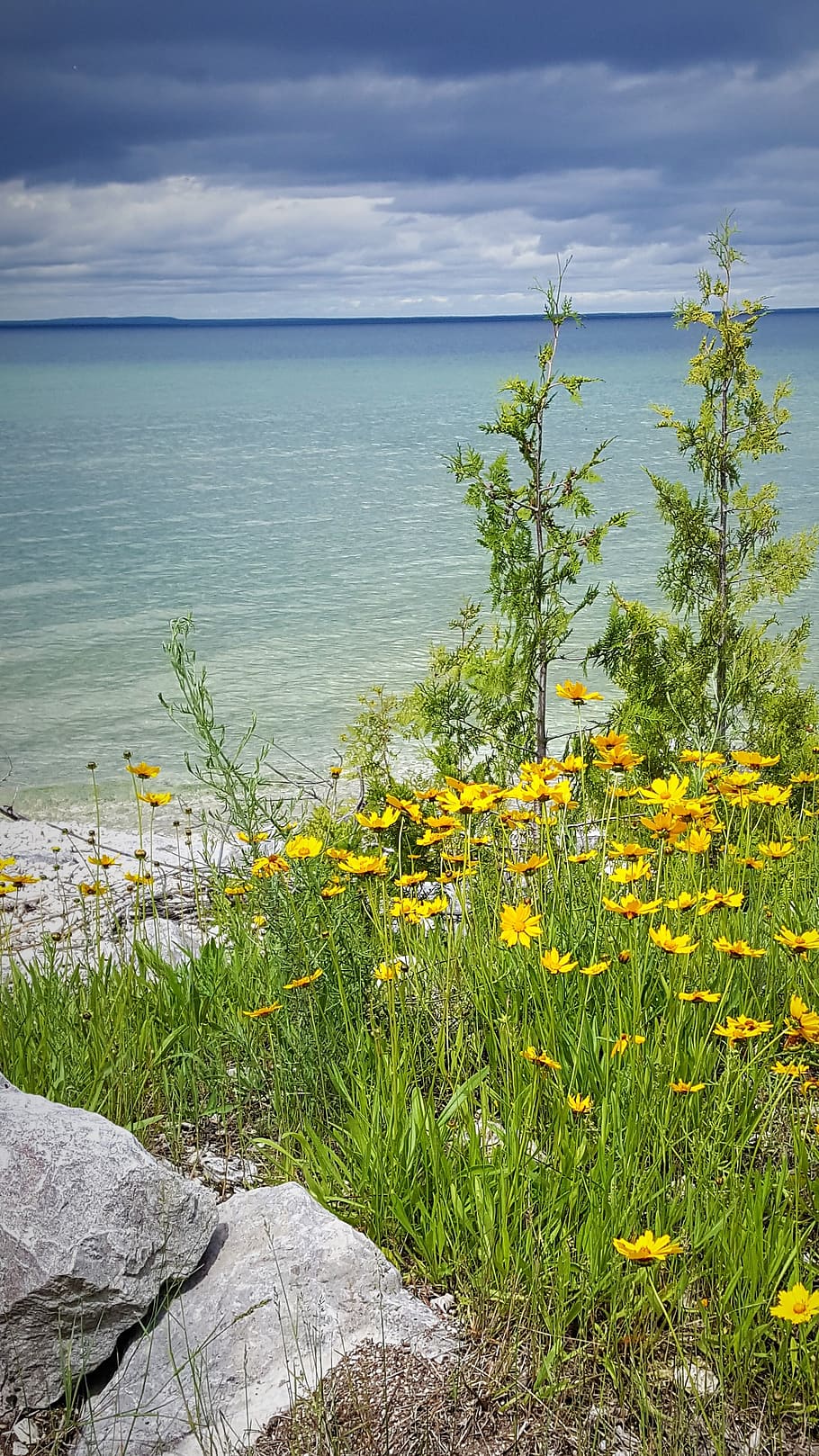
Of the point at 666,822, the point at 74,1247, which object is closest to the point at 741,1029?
the point at 666,822

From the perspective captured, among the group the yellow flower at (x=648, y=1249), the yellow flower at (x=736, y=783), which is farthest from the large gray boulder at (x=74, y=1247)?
the yellow flower at (x=736, y=783)

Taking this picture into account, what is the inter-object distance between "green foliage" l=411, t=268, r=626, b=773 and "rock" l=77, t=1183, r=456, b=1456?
2.79 metres

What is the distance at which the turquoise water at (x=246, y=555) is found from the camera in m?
9.34

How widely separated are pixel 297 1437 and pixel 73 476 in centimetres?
2491

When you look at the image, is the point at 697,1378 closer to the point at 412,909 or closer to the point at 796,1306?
the point at 796,1306

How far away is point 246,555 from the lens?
1606cm

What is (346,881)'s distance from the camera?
10.5ft

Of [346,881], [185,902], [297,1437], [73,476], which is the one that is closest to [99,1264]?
[297,1437]

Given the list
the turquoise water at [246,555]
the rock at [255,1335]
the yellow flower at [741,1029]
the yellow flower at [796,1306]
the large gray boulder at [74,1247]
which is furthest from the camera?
the turquoise water at [246,555]

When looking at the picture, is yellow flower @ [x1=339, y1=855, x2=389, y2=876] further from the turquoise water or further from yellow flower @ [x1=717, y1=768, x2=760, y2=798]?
the turquoise water

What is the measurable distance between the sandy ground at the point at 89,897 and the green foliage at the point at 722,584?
2.08 metres

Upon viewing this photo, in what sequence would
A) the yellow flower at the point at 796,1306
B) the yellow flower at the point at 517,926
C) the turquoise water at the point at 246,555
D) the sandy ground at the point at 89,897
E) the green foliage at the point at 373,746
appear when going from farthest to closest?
the turquoise water at the point at 246,555 → the green foliage at the point at 373,746 → the sandy ground at the point at 89,897 → the yellow flower at the point at 517,926 → the yellow flower at the point at 796,1306

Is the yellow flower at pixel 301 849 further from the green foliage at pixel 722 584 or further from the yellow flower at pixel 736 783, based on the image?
the green foliage at pixel 722 584

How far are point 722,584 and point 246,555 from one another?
11417 mm
